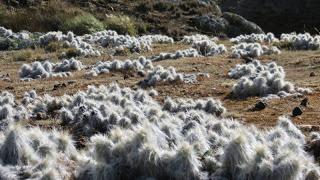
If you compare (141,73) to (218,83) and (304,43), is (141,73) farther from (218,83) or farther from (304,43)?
(304,43)

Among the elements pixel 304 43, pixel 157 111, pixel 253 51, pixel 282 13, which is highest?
pixel 157 111

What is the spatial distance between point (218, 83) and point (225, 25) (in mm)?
20657

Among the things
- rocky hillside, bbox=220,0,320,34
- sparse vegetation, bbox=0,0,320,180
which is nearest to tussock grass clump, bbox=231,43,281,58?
sparse vegetation, bbox=0,0,320,180

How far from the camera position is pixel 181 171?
5.36 metres

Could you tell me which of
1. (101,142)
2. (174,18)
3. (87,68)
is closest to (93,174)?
(101,142)

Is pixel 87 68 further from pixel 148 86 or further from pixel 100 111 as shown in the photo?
pixel 100 111

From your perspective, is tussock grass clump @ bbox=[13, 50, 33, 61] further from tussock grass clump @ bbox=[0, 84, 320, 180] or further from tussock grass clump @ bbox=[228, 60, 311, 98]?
tussock grass clump @ bbox=[0, 84, 320, 180]

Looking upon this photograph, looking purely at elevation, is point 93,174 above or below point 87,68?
above

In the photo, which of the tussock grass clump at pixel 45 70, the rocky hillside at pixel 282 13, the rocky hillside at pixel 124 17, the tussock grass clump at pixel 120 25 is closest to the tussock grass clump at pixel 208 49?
the tussock grass clump at pixel 45 70

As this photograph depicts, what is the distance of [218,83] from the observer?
13789mm

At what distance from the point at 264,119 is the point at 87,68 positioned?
880cm

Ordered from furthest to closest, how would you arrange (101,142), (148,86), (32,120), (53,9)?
(53,9), (148,86), (32,120), (101,142)

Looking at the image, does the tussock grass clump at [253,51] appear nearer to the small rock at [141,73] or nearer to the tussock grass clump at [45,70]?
the small rock at [141,73]

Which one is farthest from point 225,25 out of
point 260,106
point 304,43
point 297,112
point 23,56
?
point 297,112
